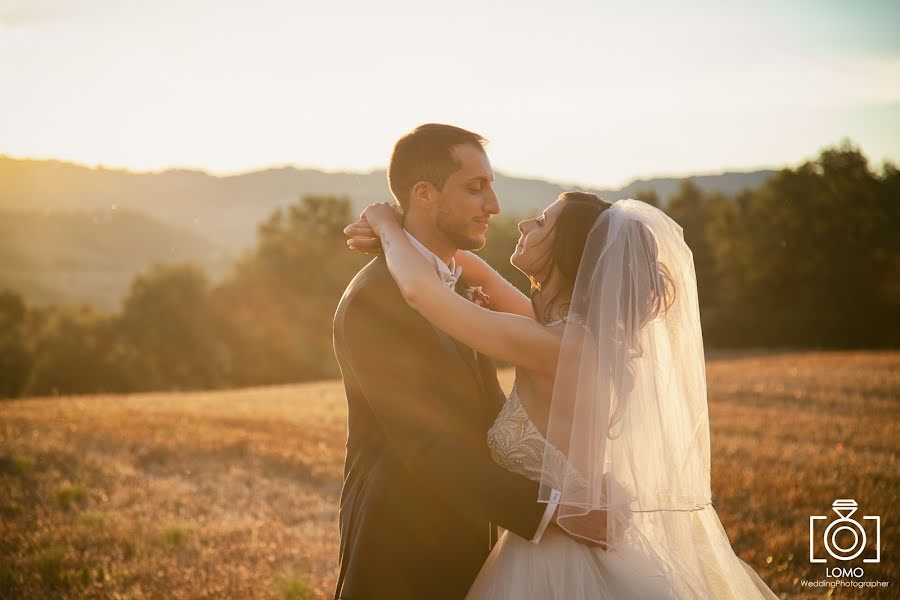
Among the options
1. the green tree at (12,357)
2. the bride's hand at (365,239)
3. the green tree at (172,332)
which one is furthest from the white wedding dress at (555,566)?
the green tree at (172,332)

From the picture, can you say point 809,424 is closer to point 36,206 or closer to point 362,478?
point 362,478

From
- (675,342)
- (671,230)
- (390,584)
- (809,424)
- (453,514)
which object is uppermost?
(671,230)

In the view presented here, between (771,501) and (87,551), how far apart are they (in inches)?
329

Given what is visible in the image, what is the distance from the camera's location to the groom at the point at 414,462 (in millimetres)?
3723

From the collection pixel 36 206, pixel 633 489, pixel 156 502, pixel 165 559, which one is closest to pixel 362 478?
pixel 633 489

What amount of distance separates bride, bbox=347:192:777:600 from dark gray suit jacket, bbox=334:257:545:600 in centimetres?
17

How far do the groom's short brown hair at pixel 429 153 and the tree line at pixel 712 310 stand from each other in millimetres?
42405

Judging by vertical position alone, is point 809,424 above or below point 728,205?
below

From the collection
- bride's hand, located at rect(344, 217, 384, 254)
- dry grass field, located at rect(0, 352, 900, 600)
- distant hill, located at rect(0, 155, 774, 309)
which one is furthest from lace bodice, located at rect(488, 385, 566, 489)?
distant hill, located at rect(0, 155, 774, 309)

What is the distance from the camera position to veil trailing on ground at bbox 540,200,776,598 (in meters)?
3.87

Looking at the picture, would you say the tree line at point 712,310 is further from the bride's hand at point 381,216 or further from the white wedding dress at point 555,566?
the white wedding dress at point 555,566

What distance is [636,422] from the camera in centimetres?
404

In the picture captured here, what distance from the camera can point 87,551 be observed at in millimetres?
8141

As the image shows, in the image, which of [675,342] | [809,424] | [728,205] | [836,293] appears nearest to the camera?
[675,342]
